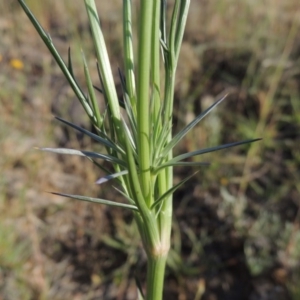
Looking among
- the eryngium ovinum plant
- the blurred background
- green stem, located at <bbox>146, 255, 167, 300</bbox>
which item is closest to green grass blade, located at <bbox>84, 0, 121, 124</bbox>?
the eryngium ovinum plant

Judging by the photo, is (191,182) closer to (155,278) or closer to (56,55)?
(155,278)

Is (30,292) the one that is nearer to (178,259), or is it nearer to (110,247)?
(110,247)

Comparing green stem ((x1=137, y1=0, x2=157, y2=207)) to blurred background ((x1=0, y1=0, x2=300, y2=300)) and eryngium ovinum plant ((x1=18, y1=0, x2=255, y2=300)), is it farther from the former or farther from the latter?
blurred background ((x1=0, y1=0, x2=300, y2=300))

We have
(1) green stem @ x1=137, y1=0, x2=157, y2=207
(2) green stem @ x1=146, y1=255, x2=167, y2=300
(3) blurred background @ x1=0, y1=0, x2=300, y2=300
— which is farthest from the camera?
(3) blurred background @ x1=0, y1=0, x2=300, y2=300

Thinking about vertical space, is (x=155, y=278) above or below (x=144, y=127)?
below

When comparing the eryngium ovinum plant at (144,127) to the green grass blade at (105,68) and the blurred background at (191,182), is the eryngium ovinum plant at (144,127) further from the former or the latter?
the blurred background at (191,182)

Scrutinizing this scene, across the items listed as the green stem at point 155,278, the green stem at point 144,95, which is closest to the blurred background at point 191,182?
the green stem at point 155,278

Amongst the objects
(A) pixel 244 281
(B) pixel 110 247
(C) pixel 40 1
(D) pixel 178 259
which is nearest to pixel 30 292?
(B) pixel 110 247

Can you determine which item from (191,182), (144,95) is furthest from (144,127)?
(191,182)
